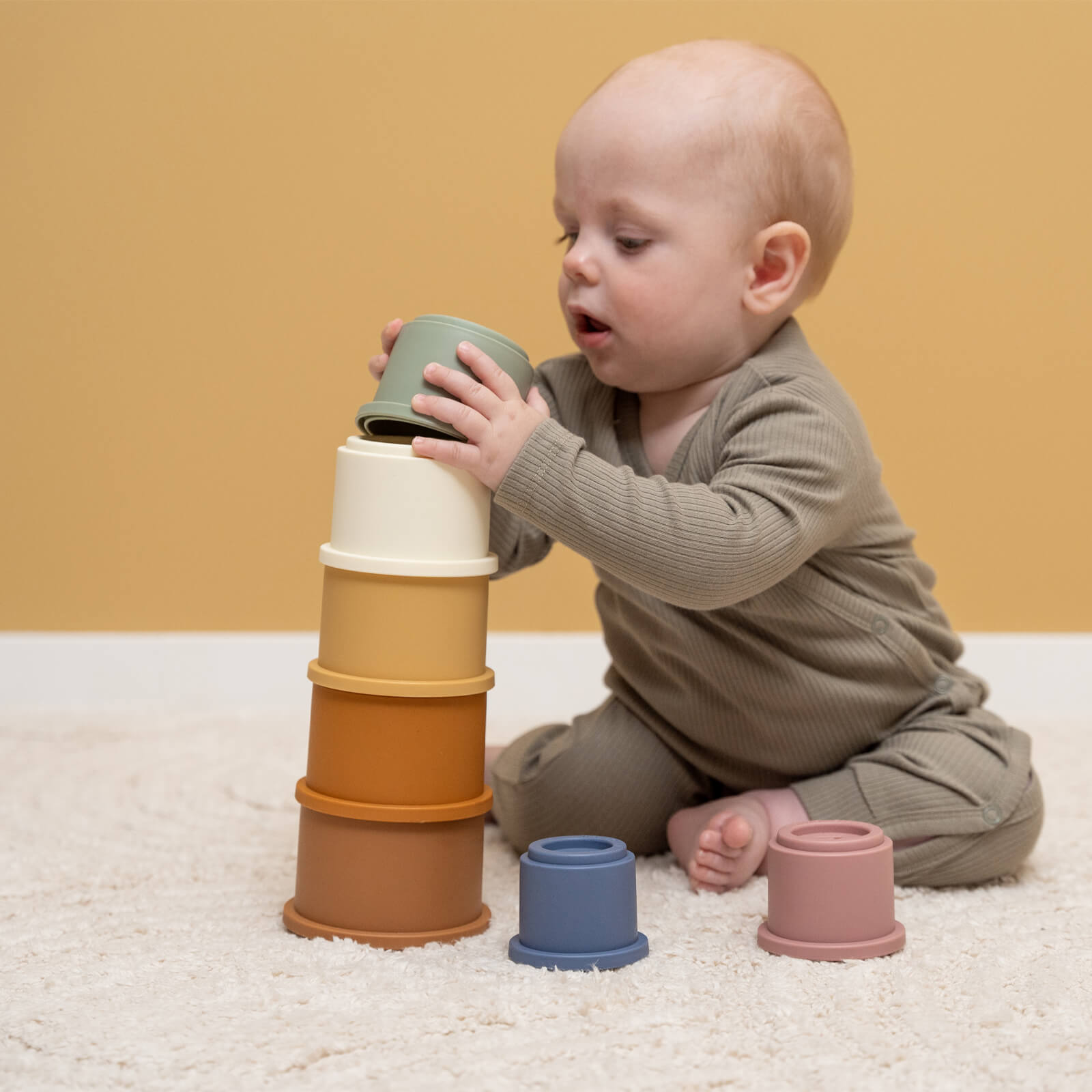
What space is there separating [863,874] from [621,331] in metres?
0.43

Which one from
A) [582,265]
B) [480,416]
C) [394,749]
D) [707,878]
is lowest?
[707,878]

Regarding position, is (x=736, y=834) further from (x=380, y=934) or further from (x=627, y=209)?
(x=627, y=209)

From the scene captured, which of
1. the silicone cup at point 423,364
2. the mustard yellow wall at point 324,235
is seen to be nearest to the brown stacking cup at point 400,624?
the silicone cup at point 423,364

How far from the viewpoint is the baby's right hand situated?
96 cm

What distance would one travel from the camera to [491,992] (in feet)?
2.38

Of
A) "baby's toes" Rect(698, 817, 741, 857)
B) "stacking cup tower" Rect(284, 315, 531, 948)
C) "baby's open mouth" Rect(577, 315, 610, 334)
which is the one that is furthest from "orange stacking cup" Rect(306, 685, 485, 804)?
"baby's open mouth" Rect(577, 315, 610, 334)

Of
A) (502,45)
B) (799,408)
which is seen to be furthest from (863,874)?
(502,45)

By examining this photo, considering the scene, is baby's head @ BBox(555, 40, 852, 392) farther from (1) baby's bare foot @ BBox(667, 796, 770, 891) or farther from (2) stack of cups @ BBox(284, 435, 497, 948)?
(1) baby's bare foot @ BBox(667, 796, 770, 891)

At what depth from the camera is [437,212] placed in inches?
67.9

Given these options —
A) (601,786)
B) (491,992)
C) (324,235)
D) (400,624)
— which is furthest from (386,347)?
(324,235)

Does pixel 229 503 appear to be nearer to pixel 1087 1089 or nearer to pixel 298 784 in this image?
pixel 298 784

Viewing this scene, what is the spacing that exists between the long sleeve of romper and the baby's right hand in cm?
17

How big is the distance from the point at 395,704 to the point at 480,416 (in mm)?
192

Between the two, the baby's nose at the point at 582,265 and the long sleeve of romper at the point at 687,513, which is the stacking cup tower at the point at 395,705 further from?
the baby's nose at the point at 582,265
